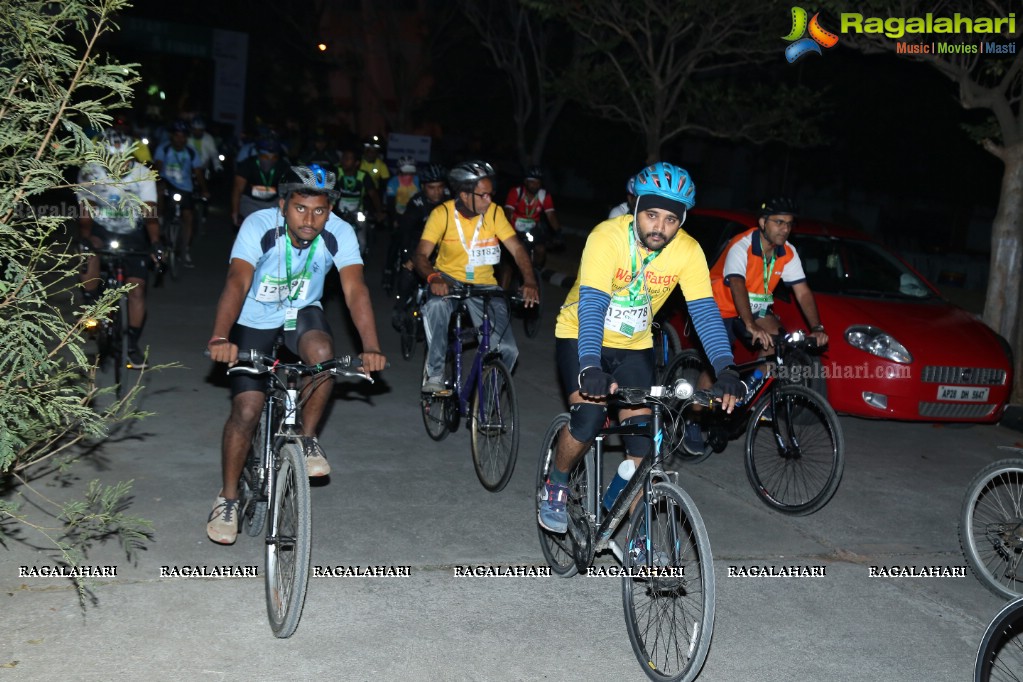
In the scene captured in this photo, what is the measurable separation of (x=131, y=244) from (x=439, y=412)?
333 centimetres

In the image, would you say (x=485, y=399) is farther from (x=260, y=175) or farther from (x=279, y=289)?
(x=260, y=175)

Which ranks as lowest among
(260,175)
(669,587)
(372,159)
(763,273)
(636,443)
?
(669,587)

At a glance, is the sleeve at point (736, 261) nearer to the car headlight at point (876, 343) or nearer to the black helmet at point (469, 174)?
the car headlight at point (876, 343)

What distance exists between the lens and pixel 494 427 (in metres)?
7.25

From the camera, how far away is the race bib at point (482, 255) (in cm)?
830

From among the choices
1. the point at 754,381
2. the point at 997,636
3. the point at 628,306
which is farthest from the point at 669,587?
the point at 754,381

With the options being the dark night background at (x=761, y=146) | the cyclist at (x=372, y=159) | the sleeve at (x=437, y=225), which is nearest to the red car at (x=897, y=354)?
the sleeve at (x=437, y=225)

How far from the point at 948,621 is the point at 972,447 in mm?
4239

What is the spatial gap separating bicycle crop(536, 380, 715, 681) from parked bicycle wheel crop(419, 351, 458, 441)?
10.6 feet

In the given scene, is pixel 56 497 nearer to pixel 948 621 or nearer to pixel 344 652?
pixel 344 652

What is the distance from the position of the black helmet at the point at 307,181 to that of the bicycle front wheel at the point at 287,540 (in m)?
1.37

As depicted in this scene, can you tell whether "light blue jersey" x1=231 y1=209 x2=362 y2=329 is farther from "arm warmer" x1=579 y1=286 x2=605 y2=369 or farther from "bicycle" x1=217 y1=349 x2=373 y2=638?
"arm warmer" x1=579 y1=286 x2=605 y2=369

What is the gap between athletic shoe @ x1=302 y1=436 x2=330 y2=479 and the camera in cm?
538

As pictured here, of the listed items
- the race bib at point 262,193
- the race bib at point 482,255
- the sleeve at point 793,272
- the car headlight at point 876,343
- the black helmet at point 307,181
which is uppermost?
the black helmet at point 307,181
